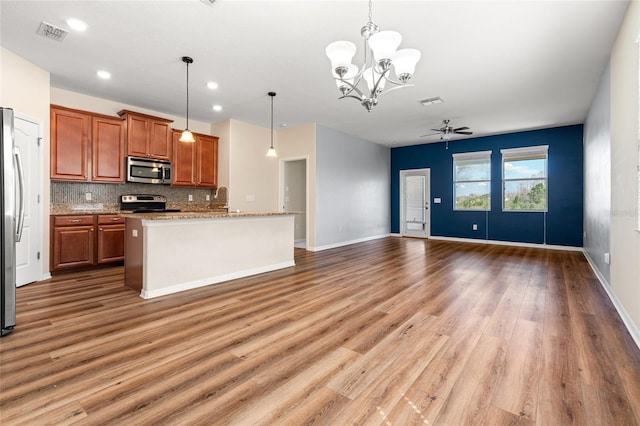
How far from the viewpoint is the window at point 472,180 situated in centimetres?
810

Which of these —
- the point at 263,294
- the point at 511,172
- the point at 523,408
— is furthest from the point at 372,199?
the point at 523,408

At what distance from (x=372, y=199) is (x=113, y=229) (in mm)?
6370

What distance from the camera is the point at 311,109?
226 inches

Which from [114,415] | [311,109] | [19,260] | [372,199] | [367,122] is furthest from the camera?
[372,199]

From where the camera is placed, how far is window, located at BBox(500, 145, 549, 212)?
7.34m

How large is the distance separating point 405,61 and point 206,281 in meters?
3.41

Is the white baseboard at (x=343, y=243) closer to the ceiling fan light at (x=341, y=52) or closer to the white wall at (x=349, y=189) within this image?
the white wall at (x=349, y=189)

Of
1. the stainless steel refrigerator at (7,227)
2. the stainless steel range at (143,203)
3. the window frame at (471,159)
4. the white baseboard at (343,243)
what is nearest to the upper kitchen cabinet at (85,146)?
the stainless steel range at (143,203)

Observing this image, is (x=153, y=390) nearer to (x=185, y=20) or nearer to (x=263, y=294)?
(x=263, y=294)

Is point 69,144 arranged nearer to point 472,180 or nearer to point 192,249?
point 192,249

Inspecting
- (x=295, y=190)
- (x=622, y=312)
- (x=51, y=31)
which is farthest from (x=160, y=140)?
(x=622, y=312)

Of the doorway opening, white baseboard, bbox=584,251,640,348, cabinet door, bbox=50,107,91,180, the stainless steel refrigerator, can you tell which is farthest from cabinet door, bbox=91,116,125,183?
white baseboard, bbox=584,251,640,348

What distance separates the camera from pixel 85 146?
4.75 metres

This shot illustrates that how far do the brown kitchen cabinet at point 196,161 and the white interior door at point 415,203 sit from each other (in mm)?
5910
